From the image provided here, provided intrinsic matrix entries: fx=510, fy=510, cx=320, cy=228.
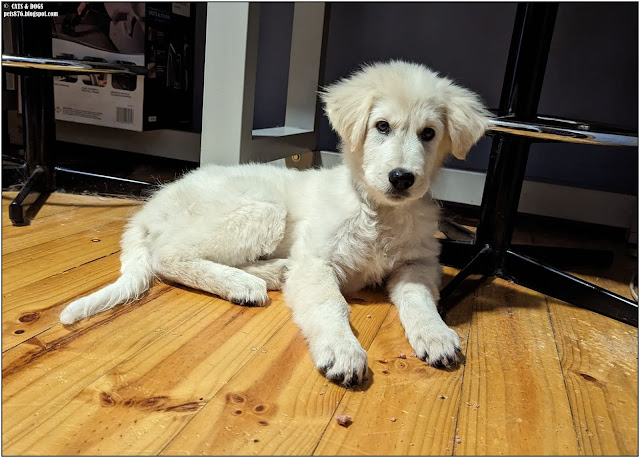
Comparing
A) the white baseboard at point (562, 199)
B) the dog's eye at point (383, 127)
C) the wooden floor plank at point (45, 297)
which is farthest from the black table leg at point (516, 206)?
the wooden floor plank at point (45, 297)

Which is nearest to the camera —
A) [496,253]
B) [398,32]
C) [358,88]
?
[358,88]

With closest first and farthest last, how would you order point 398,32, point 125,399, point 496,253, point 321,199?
point 125,399 < point 321,199 < point 496,253 < point 398,32

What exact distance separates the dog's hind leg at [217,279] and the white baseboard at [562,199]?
1389 millimetres

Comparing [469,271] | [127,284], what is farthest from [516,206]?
[127,284]

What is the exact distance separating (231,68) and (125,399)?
1.33m

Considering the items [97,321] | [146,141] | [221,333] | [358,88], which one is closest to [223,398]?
[221,333]

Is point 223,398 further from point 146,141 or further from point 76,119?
point 76,119

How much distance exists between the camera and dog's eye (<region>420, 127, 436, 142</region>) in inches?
58.1

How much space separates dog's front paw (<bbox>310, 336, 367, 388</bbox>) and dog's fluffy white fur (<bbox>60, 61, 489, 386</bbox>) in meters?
0.07

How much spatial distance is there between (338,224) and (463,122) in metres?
0.47

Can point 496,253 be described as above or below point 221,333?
above

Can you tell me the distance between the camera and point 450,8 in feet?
9.65

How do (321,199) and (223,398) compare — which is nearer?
(223,398)

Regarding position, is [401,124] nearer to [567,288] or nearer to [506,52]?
[567,288]
